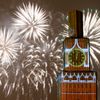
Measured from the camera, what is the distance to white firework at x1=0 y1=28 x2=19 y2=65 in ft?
16.1

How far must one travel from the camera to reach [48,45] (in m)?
4.91

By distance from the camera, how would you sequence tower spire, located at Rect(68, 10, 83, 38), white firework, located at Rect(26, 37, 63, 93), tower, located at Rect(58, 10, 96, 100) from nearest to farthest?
tower, located at Rect(58, 10, 96, 100)
tower spire, located at Rect(68, 10, 83, 38)
white firework, located at Rect(26, 37, 63, 93)

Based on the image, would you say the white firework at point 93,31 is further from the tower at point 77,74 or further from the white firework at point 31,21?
the tower at point 77,74

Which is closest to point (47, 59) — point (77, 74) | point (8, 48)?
point (8, 48)

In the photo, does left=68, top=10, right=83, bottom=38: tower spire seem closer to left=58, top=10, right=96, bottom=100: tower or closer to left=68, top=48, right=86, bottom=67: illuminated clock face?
left=58, top=10, right=96, bottom=100: tower

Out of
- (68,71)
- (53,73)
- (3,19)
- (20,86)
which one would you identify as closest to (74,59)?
(68,71)

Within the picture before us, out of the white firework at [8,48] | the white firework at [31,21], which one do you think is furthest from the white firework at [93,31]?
the white firework at [8,48]

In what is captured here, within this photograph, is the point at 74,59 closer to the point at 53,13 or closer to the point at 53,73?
the point at 53,73

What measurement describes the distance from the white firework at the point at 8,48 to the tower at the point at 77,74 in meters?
1.05

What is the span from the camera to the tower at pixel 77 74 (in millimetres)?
4047

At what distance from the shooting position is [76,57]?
4.09m

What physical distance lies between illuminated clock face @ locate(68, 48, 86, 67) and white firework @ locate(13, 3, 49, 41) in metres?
0.99

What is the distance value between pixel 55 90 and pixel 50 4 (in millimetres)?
1339

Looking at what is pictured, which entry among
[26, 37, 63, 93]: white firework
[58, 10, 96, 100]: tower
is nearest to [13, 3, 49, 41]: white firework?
[26, 37, 63, 93]: white firework
